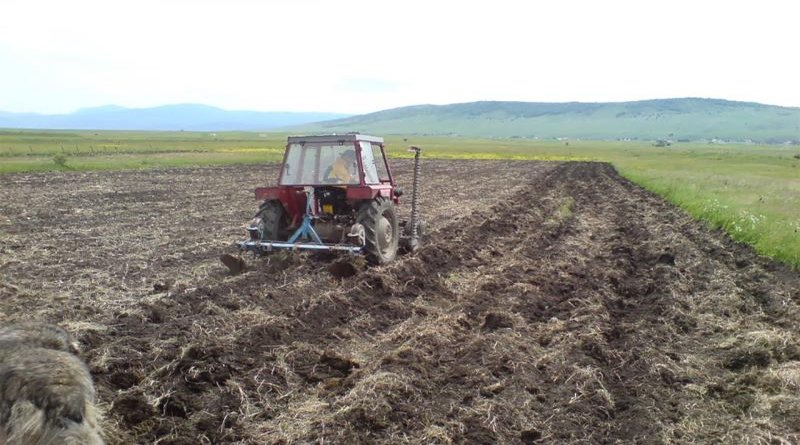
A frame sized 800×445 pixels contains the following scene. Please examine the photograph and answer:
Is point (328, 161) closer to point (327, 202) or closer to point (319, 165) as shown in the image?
point (319, 165)

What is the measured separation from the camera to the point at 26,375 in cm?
320

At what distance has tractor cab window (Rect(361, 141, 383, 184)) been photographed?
9.75 metres

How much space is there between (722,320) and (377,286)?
4.37 m

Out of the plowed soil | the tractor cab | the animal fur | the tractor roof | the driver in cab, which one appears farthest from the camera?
the driver in cab

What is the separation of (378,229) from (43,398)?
6.54 m

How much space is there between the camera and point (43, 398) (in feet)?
10.2

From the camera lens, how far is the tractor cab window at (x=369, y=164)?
975cm

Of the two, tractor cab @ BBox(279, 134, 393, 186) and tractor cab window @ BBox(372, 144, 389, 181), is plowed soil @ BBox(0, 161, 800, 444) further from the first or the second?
tractor cab window @ BBox(372, 144, 389, 181)

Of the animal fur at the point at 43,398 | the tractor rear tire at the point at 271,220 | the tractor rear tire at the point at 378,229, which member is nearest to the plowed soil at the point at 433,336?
the tractor rear tire at the point at 378,229

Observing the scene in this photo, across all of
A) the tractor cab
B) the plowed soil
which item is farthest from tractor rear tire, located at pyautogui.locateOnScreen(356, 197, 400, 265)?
the tractor cab

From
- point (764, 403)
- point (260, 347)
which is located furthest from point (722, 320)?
point (260, 347)

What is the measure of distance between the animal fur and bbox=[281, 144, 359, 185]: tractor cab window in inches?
250

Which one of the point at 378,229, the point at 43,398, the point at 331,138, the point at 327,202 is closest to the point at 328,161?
the point at 331,138

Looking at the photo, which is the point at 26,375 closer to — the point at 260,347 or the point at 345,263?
the point at 260,347
